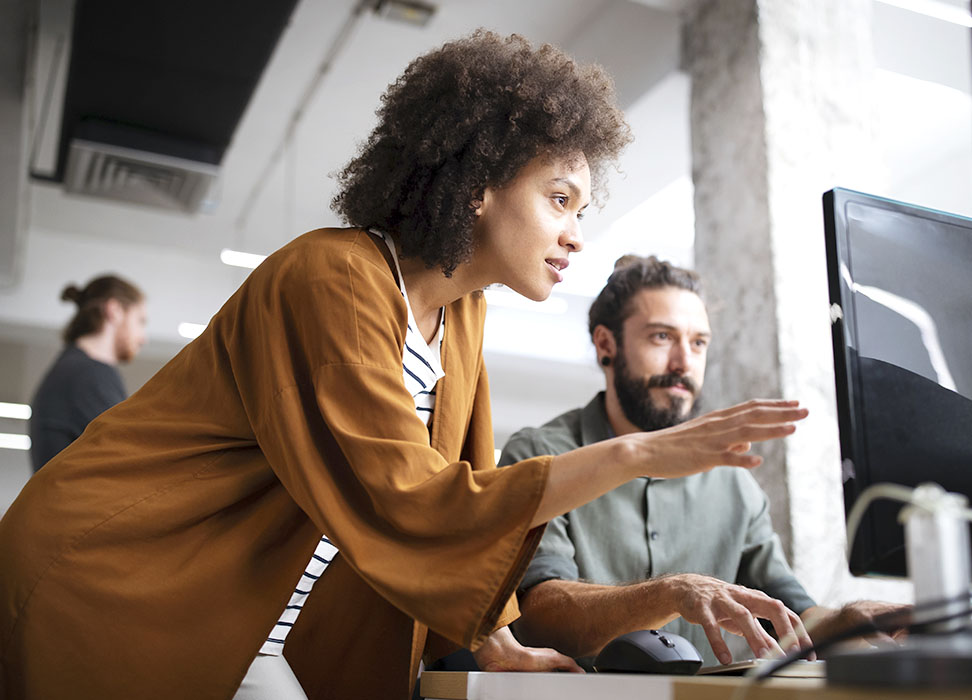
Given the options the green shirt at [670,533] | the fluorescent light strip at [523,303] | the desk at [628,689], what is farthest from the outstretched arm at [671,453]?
the fluorescent light strip at [523,303]

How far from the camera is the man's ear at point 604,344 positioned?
2.16 metres

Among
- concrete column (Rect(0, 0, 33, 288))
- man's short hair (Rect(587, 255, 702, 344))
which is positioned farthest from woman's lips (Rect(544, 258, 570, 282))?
concrete column (Rect(0, 0, 33, 288))

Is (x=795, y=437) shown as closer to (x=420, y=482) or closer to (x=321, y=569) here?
(x=321, y=569)

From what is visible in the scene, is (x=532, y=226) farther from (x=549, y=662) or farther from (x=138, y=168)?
(x=138, y=168)

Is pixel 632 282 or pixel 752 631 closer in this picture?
pixel 752 631

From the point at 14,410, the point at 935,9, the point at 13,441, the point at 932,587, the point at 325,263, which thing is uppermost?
the point at 935,9

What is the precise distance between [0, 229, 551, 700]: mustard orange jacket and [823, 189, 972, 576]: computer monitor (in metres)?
0.29

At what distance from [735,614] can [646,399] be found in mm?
979

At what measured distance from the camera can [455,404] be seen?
1419 millimetres

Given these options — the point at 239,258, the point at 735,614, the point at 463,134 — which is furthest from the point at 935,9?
the point at 239,258

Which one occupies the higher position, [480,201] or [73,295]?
[73,295]

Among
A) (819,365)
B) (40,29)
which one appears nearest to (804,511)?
(819,365)

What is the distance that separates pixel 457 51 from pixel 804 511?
5.61 ft

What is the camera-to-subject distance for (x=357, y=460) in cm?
98
